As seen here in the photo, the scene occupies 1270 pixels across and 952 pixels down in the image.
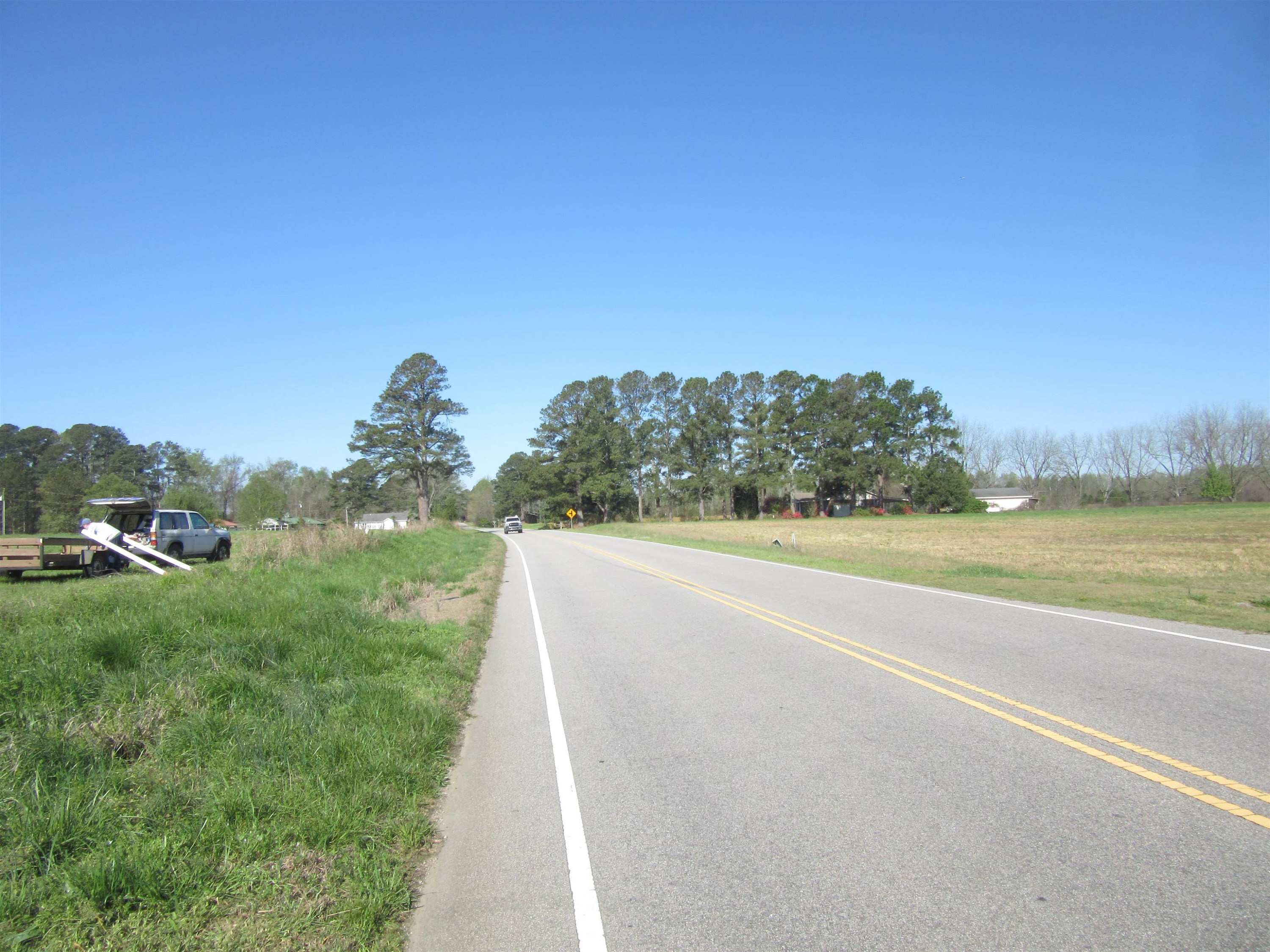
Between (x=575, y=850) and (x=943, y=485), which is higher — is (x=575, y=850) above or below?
below

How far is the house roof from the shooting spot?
361 feet

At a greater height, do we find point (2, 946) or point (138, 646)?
point (138, 646)

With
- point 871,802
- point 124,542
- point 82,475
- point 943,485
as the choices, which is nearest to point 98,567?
point 124,542

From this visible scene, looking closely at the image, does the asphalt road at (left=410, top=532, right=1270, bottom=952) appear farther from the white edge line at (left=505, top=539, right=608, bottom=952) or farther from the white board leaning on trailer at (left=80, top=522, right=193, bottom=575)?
the white board leaning on trailer at (left=80, top=522, right=193, bottom=575)

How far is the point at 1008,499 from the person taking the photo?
10950 centimetres

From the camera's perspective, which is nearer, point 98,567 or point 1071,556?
point 98,567

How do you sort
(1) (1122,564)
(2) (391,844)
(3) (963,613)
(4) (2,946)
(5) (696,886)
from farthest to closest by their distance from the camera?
(1) (1122,564) → (3) (963,613) → (2) (391,844) → (5) (696,886) → (4) (2,946)

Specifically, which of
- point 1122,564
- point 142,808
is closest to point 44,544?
point 142,808

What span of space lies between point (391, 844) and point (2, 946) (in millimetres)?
1762

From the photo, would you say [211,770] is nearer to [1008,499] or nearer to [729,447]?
[729,447]

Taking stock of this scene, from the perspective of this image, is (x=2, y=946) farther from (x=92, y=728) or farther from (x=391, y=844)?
(x=92, y=728)

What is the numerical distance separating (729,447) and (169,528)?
73.7 meters

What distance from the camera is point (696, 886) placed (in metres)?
3.63

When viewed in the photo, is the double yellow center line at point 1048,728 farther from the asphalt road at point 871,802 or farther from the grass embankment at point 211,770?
the grass embankment at point 211,770
